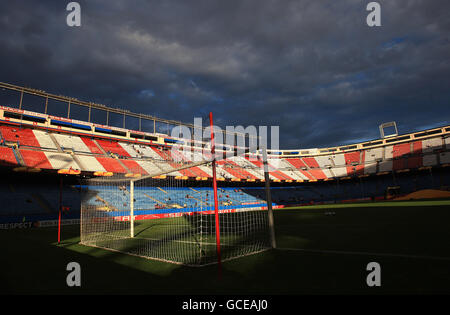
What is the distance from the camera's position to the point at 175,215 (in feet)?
93.9

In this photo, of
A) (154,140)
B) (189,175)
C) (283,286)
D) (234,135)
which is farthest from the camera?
(234,135)

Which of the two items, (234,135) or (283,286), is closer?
(283,286)

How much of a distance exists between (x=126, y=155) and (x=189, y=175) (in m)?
10.7

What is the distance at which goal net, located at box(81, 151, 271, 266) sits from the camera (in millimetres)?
8656

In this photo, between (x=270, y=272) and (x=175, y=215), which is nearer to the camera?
(x=270, y=272)

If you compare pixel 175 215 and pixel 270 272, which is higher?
pixel 270 272

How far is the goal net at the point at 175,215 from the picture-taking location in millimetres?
8656

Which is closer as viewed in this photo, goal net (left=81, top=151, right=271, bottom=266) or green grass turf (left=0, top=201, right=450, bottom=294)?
green grass turf (left=0, top=201, right=450, bottom=294)

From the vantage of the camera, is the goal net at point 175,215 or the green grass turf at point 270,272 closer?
the green grass turf at point 270,272

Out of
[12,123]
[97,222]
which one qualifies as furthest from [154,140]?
[97,222]

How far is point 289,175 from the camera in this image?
175 ft
